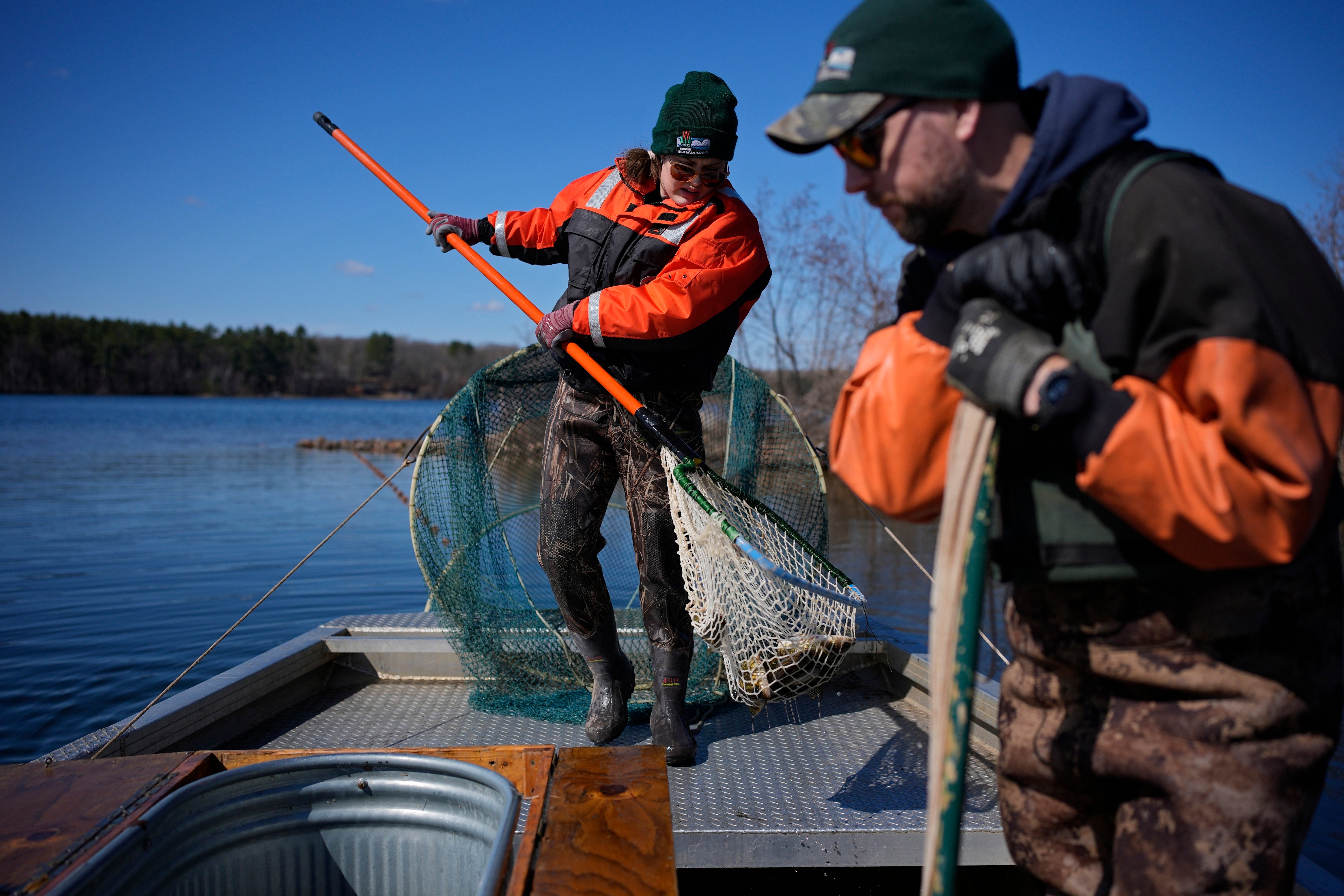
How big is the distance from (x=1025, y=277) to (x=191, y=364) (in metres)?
94.0

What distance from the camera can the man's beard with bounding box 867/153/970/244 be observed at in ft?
4.24

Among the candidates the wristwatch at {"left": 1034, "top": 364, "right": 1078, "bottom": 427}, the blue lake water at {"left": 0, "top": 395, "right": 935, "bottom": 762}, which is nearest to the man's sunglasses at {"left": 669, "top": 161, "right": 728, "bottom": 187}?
the wristwatch at {"left": 1034, "top": 364, "right": 1078, "bottom": 427}

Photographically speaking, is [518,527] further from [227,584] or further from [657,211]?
[227,584]

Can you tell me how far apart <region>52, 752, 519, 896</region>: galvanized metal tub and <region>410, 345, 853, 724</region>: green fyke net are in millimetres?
1791

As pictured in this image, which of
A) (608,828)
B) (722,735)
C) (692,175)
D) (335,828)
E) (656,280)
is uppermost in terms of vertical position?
(692,175)

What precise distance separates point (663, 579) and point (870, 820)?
107cm

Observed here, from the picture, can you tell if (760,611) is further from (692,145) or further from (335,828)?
(692,145)

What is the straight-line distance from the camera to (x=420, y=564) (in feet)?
12.9

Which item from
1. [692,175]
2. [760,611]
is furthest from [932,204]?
[692,175]

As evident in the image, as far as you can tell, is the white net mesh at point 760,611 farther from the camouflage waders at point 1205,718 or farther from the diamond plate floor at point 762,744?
the camouflage waders at point 1205,718

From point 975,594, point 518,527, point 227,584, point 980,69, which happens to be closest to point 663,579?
point 518,527

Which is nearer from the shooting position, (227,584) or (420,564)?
(420,564)

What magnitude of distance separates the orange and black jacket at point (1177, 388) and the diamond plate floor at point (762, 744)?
60.7 inches

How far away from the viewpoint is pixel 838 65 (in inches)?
51.8
